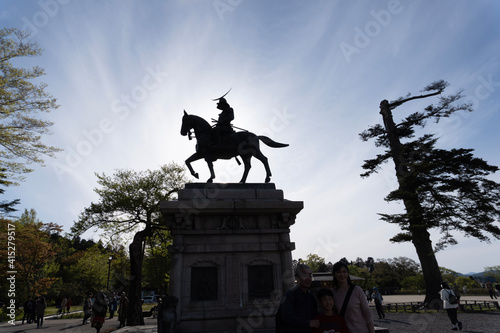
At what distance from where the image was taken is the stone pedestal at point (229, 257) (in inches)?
276

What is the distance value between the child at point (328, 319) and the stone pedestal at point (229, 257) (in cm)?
394

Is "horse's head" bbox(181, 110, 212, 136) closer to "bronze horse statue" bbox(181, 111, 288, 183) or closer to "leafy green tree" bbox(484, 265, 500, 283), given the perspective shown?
"bronze horse statue" bbox(181, 111, 288, 183)

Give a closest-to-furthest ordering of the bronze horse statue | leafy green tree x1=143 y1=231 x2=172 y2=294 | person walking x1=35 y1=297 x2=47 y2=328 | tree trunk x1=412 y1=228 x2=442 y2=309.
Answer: the bronze horse statue → person walking x1=35 y1=297 x2=47 y2=328 → tree trunk x1=412 y1=228 x2=442 y2=309 → leafy green tree x1=143 y1=231 x2=172 y2=294

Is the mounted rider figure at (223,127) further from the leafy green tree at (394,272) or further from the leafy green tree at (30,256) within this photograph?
the leafy green tree at (394,272)

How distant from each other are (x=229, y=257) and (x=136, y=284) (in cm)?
1217

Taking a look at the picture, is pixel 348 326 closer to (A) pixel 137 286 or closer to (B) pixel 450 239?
(A) pixel 137 286

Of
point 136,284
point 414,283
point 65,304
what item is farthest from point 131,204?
point 414,283

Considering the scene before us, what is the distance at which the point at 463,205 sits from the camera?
60.7 feet

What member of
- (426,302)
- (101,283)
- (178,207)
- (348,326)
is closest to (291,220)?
(178,207)

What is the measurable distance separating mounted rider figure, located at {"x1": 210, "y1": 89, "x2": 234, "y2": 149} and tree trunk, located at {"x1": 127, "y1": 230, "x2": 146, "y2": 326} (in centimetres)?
1175

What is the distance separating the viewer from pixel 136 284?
55.6ft

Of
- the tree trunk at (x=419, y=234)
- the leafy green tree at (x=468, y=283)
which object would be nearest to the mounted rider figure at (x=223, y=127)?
the tree trunk at (x=419, y=234)

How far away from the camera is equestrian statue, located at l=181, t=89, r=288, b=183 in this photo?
30.1 feet

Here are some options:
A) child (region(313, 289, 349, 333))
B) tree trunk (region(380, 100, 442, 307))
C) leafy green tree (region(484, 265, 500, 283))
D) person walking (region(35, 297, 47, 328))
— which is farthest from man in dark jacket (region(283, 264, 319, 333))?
leafy green tree (region(484, 265, 500, 283))
